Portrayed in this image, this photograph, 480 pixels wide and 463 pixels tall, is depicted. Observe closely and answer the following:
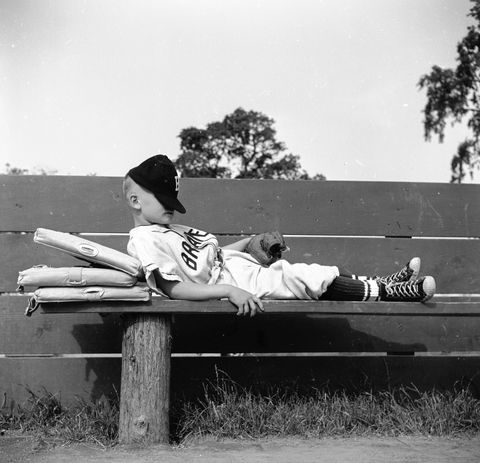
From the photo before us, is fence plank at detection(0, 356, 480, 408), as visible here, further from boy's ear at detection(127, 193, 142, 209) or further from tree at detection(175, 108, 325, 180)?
tree at detection(175, 108, 325, 180)

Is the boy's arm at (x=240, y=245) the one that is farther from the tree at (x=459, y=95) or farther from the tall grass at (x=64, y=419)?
the tree at (x=459, y=95)

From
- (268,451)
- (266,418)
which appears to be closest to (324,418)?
(266,418)

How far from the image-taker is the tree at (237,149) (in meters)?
14.9

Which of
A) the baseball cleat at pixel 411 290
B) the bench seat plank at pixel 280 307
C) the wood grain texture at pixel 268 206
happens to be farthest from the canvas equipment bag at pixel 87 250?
the baseball cleat at pixel 411 290

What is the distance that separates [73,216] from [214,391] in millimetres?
1159

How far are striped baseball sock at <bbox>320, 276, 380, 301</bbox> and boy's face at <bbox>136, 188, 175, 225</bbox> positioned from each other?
31.3 inches

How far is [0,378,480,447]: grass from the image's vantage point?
3.25 m

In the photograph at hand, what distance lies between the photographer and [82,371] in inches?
145

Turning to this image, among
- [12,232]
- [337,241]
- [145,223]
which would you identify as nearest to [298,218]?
[337,241]

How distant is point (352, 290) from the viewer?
3184 millimetres

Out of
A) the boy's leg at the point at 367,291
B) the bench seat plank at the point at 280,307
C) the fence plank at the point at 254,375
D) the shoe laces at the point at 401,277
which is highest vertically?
the shoe laces at the point at 401,277

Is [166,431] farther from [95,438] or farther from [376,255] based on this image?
[376,255]

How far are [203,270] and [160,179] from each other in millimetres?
449

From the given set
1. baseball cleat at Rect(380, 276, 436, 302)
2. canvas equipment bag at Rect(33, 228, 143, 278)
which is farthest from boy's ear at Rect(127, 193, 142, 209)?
baseball cleat at Rect(380, 276, 436, 302)
